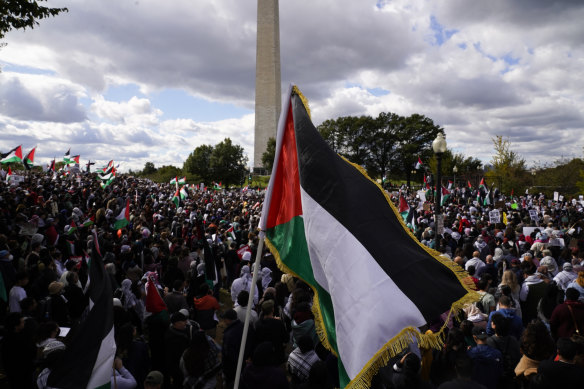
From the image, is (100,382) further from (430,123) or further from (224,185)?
(430,123)

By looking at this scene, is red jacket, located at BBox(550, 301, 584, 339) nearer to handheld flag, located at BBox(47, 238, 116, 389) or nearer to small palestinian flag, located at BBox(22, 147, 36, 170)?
handheld flag, located at BBox(47, 238, 116, 389)

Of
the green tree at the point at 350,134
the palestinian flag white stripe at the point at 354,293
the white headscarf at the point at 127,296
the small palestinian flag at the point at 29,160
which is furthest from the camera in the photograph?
the green tree at the point at 350,134

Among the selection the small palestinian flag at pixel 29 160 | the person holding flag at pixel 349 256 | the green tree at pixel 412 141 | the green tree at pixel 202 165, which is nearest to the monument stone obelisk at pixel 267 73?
the green tree at pixel 202 165

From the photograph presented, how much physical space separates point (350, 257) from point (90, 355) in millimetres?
2554

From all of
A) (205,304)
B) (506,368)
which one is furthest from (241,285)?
(506,368)

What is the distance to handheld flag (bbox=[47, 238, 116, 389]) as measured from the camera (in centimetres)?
336

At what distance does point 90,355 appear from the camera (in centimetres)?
340

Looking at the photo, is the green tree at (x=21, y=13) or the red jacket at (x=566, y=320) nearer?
the red jacket at (x=566, y=320)

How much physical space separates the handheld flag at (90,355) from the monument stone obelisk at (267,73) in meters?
50.1

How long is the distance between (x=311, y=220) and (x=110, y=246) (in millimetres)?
8511

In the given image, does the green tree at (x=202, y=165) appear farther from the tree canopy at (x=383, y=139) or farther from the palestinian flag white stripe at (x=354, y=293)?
the palestinian flag white stripe at (x=354, y=293)

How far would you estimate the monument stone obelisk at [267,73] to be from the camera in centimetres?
5031

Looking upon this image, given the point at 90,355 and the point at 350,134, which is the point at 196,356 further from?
the point at 350,134

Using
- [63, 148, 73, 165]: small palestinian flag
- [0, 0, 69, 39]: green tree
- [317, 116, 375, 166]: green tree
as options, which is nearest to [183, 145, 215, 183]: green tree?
[317, 116, 375, 166]: green tree
